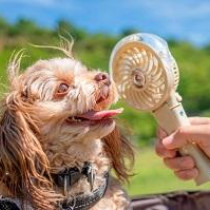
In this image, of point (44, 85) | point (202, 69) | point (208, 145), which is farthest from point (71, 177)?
point (202, 69)

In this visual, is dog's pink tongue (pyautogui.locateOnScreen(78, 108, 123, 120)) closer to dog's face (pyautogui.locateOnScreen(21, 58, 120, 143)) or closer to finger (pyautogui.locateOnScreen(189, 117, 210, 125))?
dog's face (pyautogui.locateOnScreen(21, 58, 120, 143))

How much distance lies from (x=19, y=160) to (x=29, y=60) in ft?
1.92

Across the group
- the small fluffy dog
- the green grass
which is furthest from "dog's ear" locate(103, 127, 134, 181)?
the green grass

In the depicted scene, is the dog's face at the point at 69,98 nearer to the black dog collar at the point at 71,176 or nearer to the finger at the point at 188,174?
the black dog collar at the point at 71,176

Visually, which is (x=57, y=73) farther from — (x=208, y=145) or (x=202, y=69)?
(x=202, y=69)

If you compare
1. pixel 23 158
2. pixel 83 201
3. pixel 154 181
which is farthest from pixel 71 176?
pixel 154 181

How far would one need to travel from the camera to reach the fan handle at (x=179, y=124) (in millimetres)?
2871

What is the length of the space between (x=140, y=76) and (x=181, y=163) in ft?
1.15

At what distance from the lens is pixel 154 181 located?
6.62 m

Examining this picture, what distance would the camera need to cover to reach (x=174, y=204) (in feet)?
10.9

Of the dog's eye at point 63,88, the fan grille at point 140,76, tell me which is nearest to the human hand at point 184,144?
the fan grille at point 140,76

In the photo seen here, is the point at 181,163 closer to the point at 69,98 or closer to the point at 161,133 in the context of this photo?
the point at 161,133

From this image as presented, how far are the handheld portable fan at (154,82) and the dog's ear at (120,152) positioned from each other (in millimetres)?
284

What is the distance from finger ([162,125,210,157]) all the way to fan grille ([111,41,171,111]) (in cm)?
14
